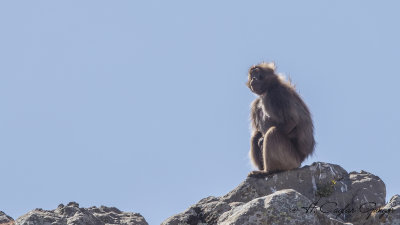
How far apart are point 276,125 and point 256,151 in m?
0.73

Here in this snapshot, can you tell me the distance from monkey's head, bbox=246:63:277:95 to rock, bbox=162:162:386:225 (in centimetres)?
280

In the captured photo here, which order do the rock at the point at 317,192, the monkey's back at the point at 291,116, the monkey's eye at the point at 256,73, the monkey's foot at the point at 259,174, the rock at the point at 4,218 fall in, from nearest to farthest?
the rock at the point at 317,192
the rock at the point at 4,218
the monkey's foot at the point at 259,174
the monkey's back at the point at 291,116
the monkey's eye at the point at 256,73

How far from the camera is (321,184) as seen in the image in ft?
37.4

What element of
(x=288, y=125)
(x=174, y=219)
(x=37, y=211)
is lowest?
(x=174, y=219)

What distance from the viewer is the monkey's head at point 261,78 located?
14375 millimetres

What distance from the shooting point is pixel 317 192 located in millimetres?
11234

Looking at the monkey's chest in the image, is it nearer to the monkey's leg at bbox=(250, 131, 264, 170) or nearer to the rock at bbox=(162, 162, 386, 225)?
the monkey's leg at bbox=(250, 131, 264, 170)

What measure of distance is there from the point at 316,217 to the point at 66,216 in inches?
159

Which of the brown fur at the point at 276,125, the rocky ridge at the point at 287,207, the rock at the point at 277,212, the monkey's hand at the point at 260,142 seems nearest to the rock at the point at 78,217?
the rocky ridge at the point at 287,207

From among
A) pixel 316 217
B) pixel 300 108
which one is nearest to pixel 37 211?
pixel 316 217

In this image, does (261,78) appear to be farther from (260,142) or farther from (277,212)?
(277,212)

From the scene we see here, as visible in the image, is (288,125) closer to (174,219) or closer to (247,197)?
(247,197)

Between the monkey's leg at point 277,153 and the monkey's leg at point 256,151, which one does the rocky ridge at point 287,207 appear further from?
the monkey's leg at point 256,151

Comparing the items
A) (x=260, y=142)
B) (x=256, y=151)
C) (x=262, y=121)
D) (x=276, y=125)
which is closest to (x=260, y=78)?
(x=262, y=121)
